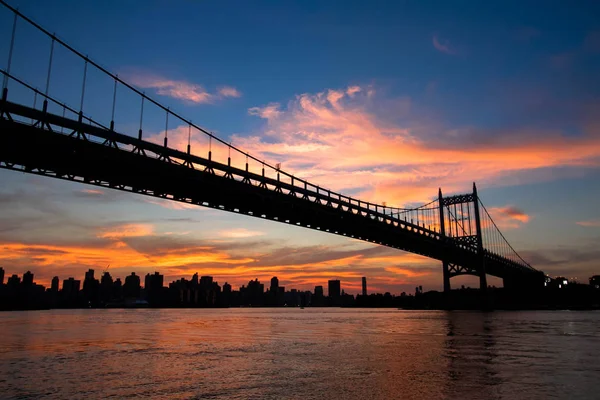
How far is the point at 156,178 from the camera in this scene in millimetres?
42844

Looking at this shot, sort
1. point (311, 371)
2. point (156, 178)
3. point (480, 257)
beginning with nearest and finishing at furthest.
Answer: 1. point (311, 371)
2. point (156, 178)
3. point (480, 257)

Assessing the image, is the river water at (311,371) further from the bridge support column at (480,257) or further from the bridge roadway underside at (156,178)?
the bridge support column at (480,257)

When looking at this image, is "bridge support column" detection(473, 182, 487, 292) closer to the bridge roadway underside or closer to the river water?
the bridge roadway underside

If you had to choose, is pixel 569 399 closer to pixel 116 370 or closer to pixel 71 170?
pixel 116 370

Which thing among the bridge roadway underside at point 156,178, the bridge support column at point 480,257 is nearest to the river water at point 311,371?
the bridge roadway underside at point 156,178

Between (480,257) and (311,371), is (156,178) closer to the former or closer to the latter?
(311,371)

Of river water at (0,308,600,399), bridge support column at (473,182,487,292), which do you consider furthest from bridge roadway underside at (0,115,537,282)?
bridge support column at (473,182,487,292)

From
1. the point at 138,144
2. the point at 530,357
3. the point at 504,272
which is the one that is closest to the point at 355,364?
the point at 530,357

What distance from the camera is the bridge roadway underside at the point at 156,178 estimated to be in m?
35.0

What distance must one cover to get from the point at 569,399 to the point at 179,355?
17.2m

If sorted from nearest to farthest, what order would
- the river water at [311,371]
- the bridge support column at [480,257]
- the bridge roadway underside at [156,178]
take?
the river water at [311,371]
the bridge roadway underside at [156,178]
the bridge support column at [480,257]

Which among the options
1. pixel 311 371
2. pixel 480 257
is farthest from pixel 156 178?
pixel 480 257

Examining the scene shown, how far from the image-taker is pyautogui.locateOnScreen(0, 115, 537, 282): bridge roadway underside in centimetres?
3503

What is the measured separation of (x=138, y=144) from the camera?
39.9 meters
